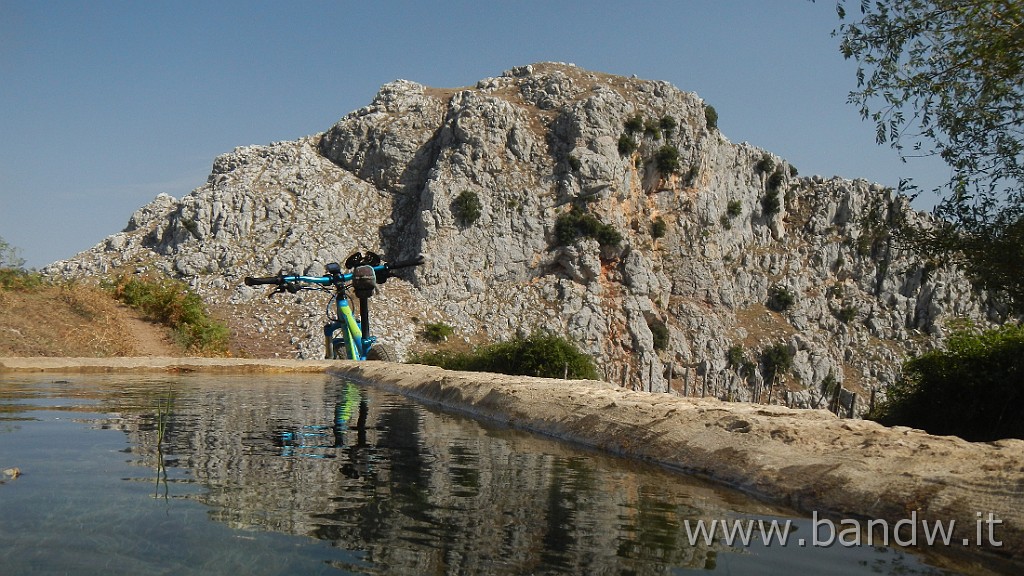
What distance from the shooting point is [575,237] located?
77.9 metres

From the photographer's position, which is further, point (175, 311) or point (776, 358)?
point (776, 358)

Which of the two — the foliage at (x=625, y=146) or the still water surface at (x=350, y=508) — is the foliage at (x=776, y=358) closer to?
the foliage at (x=625, y=146)

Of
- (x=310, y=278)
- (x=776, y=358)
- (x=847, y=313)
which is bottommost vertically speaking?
(x=776, y=358)

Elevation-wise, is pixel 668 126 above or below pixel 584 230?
above

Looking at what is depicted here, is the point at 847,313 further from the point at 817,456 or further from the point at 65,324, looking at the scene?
the point at 817,456

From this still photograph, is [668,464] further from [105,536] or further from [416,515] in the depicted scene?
[105,536]

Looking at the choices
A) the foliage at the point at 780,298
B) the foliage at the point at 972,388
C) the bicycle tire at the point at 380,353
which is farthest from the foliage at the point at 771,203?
the foliage at the point at 972,388

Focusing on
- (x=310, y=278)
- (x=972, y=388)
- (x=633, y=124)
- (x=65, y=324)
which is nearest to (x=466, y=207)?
(x=633, y=124)

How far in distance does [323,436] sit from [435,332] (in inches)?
2329

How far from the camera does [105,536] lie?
14.8 ft

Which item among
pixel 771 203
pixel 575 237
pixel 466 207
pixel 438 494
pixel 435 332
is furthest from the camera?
pixel 771 203

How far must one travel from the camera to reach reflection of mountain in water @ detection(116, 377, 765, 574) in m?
4.51

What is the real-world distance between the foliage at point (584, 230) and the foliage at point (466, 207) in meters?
8.98

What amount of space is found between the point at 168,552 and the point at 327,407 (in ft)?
28.7
